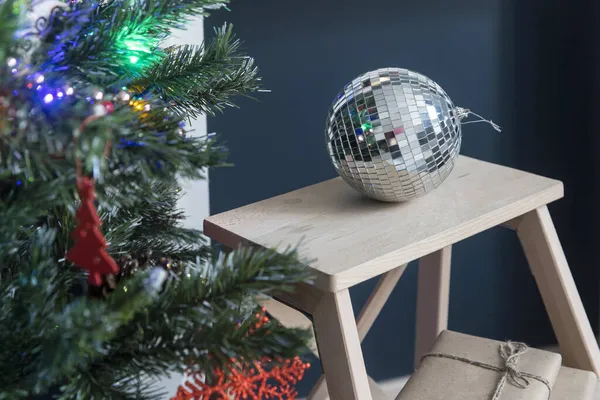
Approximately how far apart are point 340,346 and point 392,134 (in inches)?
10.2

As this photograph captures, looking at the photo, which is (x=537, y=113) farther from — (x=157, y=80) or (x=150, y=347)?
(x=150, y=347)

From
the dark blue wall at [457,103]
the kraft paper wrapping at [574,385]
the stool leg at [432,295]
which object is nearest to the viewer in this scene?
the kraft paper wrapping at [574,385]

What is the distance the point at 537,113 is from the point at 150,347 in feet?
4.27

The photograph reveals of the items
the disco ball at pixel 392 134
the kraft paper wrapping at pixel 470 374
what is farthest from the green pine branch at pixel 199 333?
the kraft paper wrapping at pixel 470 374

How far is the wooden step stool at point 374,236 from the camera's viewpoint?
0.76 m

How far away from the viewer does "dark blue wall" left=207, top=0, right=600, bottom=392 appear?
4.44ft

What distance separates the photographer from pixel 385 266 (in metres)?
0.77

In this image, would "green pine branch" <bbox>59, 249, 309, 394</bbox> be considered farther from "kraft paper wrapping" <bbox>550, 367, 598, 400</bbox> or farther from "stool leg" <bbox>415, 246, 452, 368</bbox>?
"stool leg" <bbox>415, 246, 452, 368</bbox>

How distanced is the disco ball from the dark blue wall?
1.63 feet

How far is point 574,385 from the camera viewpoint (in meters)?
0.99

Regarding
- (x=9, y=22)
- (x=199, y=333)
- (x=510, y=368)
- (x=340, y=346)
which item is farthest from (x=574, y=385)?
(x=9, y=22)

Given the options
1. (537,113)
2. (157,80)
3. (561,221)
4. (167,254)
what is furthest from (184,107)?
(561,221)

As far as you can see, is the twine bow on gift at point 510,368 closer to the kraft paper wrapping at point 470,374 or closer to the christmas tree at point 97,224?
the kraft paper wrapping at point 470,374

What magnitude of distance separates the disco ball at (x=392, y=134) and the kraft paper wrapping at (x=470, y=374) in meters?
0.26
